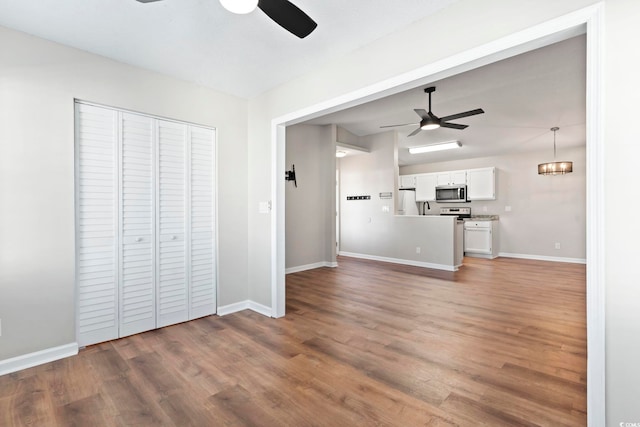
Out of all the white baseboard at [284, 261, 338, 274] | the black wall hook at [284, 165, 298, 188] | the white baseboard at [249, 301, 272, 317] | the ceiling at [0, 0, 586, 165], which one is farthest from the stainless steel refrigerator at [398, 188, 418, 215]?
the white baseboard at [249, 301, 272, 317]

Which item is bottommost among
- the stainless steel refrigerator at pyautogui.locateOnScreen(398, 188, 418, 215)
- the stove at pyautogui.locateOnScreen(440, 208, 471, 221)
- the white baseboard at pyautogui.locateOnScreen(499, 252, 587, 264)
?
the white baseboard at pyautogui.locateOnScreen(499, 252, 587, 264)

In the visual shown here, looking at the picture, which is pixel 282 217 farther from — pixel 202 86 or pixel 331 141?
pixel 331 141

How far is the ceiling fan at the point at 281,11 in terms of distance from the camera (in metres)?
1.49

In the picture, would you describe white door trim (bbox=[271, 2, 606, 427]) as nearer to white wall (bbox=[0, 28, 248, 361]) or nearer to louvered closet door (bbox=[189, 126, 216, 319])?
louvered closet door (bbox=[189, 126, 216, 319])

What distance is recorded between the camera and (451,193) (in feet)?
26.5

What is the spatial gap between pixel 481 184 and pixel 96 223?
26.0 feet

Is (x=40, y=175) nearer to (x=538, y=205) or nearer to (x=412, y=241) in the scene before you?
(x=412, y=241)

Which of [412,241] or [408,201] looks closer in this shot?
[412,241]

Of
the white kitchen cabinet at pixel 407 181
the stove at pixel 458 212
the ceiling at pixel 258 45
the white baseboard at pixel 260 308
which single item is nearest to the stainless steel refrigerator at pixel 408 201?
the white kitchen cabinet at pixel 407 181

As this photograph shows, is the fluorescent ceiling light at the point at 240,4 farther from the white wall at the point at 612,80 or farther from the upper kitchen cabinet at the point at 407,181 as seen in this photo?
the upper kitchen cabinet at the point at 407,181

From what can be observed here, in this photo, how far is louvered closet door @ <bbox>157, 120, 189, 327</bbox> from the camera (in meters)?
3.10

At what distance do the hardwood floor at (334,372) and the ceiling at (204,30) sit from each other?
2561 mm

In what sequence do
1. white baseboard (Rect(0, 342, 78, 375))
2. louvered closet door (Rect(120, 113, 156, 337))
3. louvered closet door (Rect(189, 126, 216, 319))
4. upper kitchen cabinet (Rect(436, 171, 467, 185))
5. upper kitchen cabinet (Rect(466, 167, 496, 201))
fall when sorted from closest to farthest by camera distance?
white baseboard (Rect(0, 342, 78, 375)), louvered closet door (Rect(120, 113, 156, 337)), louvered closet door (Rect(189, 126, 216, 319)), upper kitchen cabinet (Rect(466, 167, 496, 201)), upper kitchen cabinet (Rect(436, 171, 467, 185))

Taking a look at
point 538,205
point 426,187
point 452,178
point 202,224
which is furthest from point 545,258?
point 202,224
